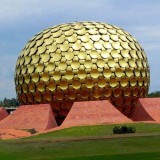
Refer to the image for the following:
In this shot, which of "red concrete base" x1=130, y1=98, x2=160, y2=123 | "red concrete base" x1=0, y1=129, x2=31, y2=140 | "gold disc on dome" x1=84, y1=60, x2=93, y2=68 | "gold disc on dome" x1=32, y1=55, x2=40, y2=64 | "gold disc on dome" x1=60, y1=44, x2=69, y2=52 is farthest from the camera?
"gold disc on dome" x1=32, y1=55, x2=40, y2=64

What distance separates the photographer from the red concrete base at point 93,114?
28.2 meters

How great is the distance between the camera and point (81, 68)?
3056 centimetres

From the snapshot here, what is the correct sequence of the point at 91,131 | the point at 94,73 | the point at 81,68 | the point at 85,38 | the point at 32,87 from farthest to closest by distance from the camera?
the point at 32,87 < the point at 85,38 < the point at 94,73 < the point at 81,68 < the point at 91,131

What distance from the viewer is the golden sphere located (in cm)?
3072

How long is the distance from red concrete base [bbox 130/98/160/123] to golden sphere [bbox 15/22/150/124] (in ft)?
3.26

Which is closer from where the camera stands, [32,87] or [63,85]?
[63,85]

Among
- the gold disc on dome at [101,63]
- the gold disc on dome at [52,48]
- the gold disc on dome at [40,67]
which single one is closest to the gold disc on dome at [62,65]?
the gold disc on dome at [52,48]

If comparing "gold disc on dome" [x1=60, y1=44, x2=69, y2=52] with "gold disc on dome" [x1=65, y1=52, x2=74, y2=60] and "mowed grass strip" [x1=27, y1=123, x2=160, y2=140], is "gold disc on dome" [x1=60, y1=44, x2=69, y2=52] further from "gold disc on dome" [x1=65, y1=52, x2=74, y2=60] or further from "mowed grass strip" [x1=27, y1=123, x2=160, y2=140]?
"mowed grass strip" [x1=27, y1=123, x2=160, y2=140]

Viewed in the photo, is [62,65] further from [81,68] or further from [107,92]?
[107,92]

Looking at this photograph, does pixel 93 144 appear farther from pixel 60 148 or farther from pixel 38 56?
pixel 38 56

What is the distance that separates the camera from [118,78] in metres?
31.1

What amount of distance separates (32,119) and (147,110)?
8.08 metres

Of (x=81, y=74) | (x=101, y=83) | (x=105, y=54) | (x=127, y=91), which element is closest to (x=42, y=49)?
(x=81, y=74)

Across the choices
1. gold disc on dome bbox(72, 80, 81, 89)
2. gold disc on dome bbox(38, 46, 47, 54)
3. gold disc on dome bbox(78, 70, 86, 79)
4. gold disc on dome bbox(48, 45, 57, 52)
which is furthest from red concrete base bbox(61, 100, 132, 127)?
gold disc on dome bbox(38, 46, 47, 54)
